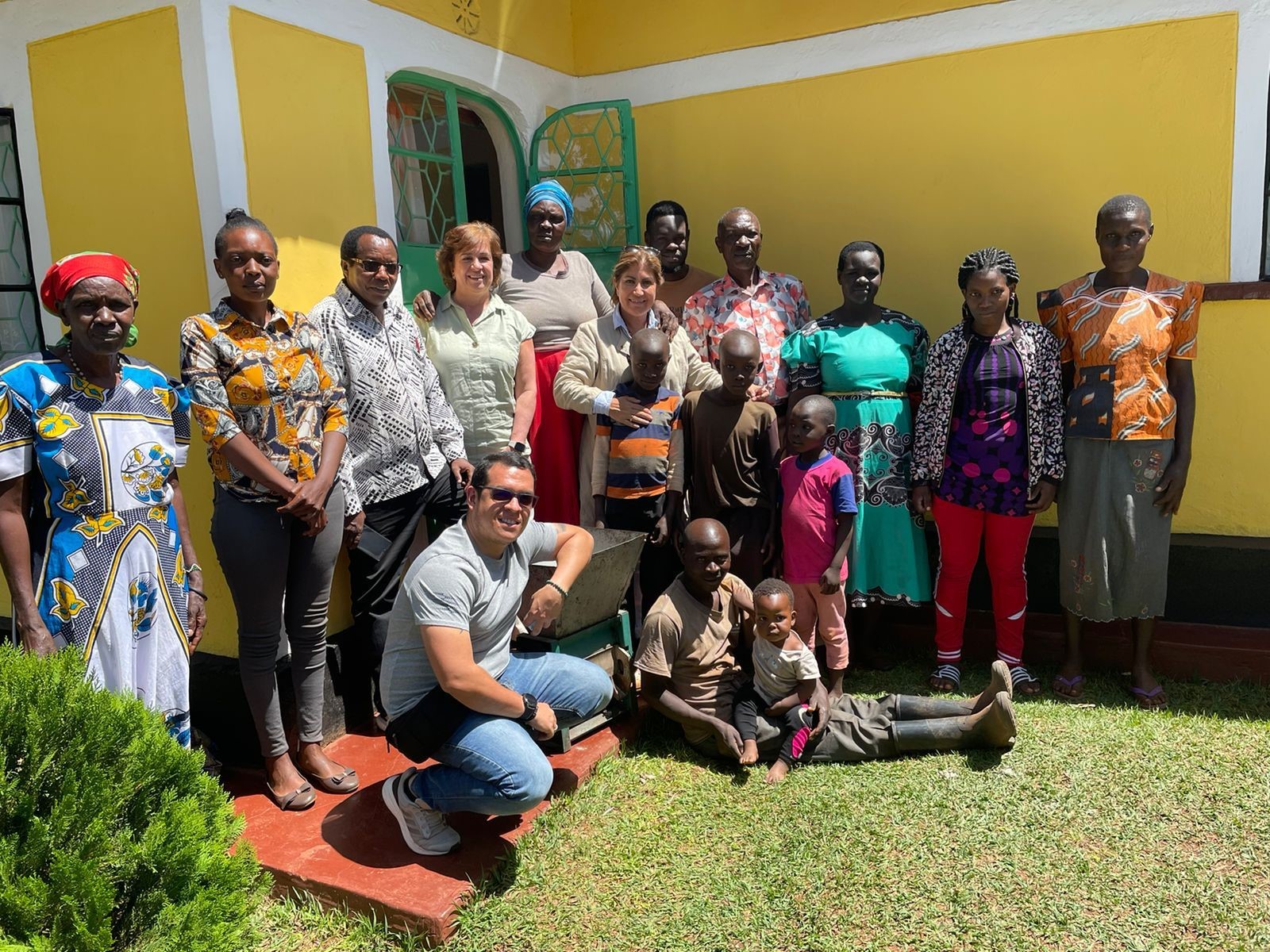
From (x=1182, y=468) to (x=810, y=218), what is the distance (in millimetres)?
2491

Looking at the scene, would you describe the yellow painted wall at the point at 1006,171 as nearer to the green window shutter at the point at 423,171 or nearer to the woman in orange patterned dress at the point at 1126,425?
the woman in orange patterned dress at the point at 1126,425

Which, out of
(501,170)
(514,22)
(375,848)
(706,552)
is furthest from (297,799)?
(514,22)

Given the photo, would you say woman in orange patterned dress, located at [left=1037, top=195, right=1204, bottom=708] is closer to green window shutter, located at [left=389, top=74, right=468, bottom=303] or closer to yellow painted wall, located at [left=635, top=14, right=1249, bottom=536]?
yellow painted wall, located at [left=635, top=14, right=1249, bottom=536]

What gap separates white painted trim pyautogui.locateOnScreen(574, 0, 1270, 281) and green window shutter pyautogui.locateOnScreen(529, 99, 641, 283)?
0.97 ft

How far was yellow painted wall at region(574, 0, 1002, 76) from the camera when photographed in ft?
17.0

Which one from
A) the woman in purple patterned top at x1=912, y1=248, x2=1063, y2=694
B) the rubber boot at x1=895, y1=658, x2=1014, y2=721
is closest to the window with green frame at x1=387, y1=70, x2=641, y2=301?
the woman in purple patterned top at x1=912, y1=248, x2=1063, y2=694

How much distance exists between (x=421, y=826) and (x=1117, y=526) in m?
3.05

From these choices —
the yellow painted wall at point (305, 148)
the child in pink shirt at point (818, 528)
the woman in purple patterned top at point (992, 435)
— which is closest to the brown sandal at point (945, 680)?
the woman in purple patterned top at point (992, 435)

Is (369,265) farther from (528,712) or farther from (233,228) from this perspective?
(528,712)

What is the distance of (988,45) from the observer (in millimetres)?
4953

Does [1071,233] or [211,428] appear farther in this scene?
[1071,233]

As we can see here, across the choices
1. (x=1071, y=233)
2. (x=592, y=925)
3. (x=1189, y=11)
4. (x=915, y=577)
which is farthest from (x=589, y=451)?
(x=1189, y=11)

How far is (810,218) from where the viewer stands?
549 cm

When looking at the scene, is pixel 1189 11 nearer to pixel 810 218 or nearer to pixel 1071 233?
pixel 1071 233
